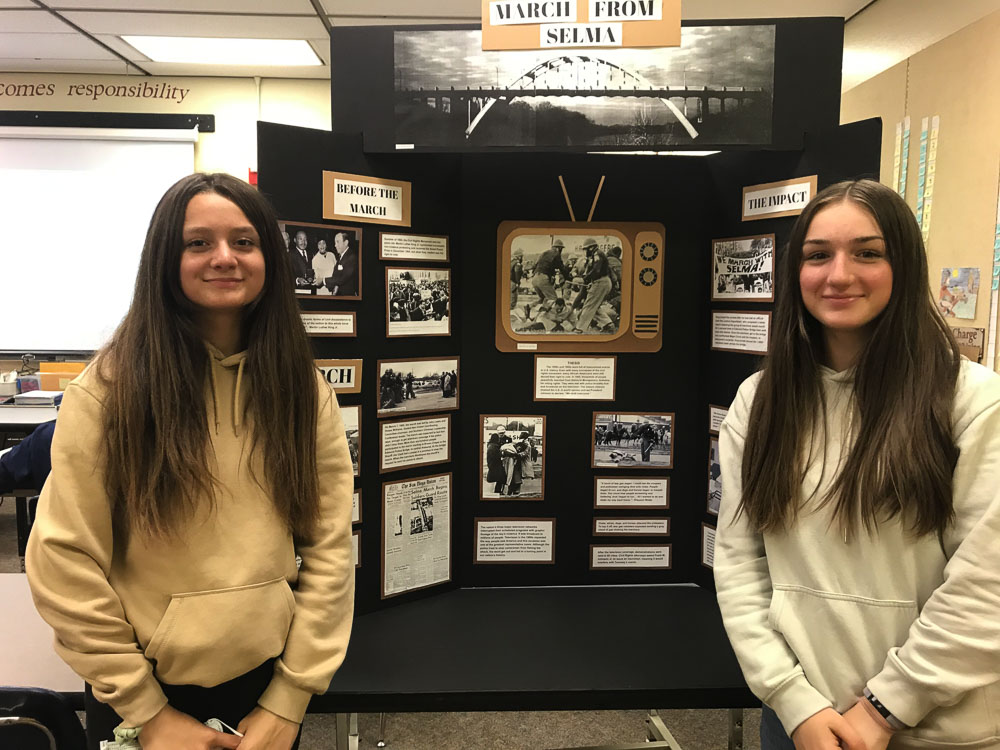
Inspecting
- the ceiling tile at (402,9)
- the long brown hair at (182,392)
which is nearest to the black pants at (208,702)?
the long brown hair at (182,392)

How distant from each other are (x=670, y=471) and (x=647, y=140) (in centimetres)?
97

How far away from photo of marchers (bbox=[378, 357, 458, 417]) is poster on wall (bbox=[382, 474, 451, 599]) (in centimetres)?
21

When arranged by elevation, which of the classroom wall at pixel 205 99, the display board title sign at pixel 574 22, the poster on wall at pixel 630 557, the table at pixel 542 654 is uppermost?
the classroom wall at pixel 205 99

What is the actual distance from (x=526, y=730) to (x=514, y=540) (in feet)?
2.81

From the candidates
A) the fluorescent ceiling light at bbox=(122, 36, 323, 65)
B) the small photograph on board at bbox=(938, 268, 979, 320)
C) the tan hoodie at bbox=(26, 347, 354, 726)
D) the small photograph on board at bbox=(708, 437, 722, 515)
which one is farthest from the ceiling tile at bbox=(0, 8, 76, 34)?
the small photograph on board at bbox=(938, 268, 979, 320)

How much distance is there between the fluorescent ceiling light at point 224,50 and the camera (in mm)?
4074

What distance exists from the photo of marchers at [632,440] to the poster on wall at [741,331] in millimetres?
275

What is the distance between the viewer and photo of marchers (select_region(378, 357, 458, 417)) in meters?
1.86

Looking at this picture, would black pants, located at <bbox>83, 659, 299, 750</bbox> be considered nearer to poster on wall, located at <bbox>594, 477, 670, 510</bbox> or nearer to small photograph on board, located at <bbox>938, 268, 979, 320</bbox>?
poster on wall, located at <bbox>594, 477, 670, 510</bbox>

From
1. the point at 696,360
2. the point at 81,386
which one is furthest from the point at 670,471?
the point at 81,386

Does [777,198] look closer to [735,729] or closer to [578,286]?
[578,286]

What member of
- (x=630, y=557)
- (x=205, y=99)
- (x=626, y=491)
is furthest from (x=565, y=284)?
(x=205, y=99)

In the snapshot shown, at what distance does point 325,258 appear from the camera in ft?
5.68

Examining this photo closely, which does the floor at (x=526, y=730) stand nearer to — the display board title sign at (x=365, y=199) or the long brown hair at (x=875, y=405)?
the long brown hair at (x=875, y=405)
